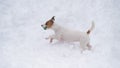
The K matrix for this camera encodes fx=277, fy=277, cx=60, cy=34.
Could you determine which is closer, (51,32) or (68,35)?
(68,35)

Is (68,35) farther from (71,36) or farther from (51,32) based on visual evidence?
(51,32)

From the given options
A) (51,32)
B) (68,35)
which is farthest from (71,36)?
(51,32)

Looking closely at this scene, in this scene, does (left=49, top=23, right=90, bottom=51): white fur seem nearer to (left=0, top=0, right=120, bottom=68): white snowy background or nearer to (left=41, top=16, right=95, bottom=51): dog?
(left=41, top=16, right=95, bottom=51): dog

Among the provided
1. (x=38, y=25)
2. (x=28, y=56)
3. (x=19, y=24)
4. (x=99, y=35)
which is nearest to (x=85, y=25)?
(x=99, y=35)

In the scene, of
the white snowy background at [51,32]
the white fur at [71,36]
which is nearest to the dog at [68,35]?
the white fur at [71,36]

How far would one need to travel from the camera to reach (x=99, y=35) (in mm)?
4535

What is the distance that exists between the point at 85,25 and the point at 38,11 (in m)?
1.02

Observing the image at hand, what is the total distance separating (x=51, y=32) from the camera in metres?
4.58

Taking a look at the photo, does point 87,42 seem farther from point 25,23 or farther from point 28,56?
point 25,23

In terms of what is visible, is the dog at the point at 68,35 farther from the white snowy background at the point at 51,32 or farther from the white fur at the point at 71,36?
the white snowy background at the point at 51,32

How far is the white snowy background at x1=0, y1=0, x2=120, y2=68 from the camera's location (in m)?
3.75

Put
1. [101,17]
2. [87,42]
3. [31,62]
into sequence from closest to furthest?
[31,62] < [87,42] < [101,17]

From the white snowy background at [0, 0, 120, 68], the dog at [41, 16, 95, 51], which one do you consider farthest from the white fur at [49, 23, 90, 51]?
the white snowy background at [0, 0, 120, 68]

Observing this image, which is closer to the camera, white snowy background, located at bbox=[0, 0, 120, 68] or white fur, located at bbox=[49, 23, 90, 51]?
white snowy background, located at bbox=[0, 0, 120, 68]
